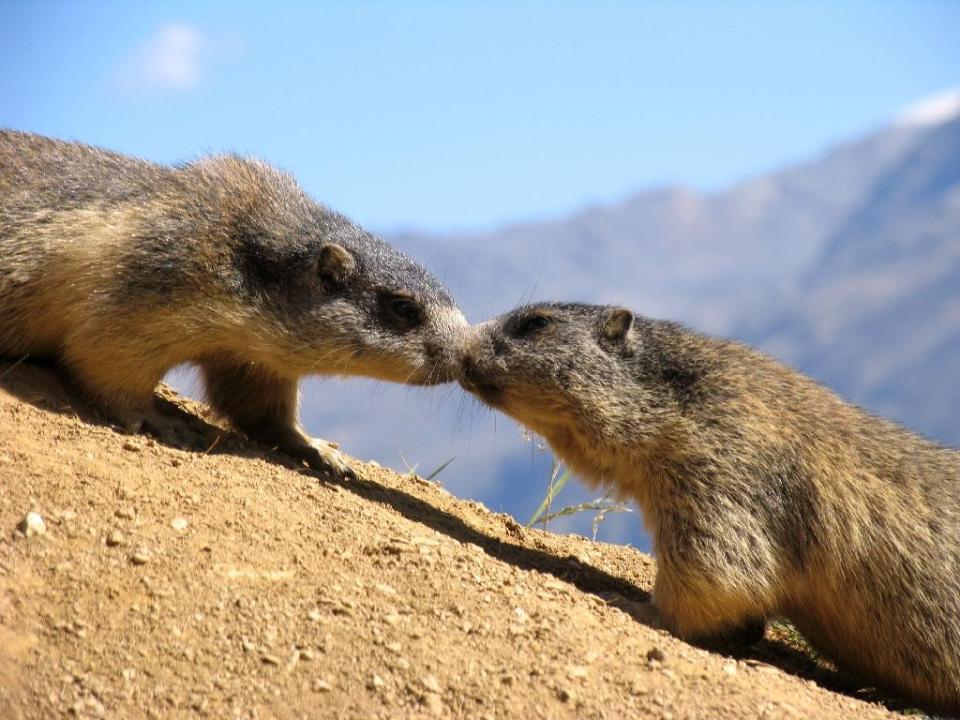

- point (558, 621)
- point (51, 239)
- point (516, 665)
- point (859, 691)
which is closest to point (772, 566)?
point (859, 691)

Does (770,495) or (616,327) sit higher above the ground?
(616,327)

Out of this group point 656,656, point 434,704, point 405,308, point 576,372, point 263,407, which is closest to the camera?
point 434,704

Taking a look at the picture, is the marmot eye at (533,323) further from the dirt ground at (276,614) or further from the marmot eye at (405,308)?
the dirt ground at (276,614)

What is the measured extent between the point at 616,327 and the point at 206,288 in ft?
10.1

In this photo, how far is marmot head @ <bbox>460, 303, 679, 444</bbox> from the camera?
8328 millimetres

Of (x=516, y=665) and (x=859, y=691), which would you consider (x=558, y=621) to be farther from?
(x=859, y=691)

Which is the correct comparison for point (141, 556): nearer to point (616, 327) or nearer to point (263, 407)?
point (263, 407)

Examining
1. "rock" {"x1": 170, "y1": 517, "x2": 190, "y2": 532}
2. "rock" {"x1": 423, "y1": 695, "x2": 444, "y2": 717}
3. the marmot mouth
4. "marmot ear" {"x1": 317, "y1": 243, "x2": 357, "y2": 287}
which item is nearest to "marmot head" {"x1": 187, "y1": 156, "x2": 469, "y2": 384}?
"marmot ear" {"x1": 317, "y1": 243, "x2": 357, "y2": 287}

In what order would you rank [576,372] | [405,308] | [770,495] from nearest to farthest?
[770,495] < [576,372] < [405,308]

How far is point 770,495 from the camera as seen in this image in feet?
25.3

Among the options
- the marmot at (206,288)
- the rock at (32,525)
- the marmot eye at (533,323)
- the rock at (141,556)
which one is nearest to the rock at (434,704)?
the rock at (141,556)

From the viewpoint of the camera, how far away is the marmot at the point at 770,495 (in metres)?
7.47

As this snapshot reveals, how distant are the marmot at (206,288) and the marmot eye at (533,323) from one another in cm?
49

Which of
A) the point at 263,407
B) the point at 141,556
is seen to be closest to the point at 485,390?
the point at 263,407
